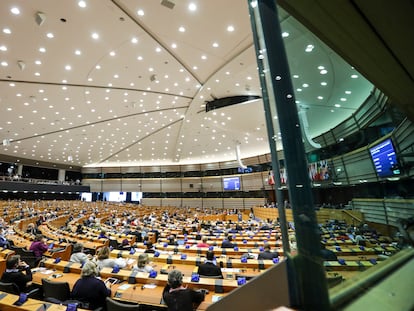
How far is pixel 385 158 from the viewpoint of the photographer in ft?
8.86

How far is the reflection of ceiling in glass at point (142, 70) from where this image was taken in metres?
2.17

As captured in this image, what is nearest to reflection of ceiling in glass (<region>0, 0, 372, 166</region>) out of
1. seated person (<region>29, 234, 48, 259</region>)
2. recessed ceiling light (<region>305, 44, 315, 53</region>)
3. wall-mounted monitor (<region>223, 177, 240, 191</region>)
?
recessed ceiling light (<region>305, 44, 315, 53</region>)

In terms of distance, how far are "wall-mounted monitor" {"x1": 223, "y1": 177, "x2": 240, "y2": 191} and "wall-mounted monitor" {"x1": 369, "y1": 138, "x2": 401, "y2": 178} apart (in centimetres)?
2472

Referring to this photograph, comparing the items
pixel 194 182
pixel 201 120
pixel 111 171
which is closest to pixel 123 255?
pixel 201 120

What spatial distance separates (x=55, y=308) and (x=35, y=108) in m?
13.3

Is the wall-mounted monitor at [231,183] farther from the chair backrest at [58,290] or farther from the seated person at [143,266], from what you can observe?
the chair backrest at [58,290]

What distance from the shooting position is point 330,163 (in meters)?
1.78

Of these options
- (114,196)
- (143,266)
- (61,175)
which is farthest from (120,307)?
(61,175)

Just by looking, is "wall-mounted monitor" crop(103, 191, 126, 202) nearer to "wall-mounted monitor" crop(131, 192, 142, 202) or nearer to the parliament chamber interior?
"wall-mounted monitor" crop(131, 192, 142, 202)

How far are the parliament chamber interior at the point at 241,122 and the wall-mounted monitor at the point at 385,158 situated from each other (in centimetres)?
2

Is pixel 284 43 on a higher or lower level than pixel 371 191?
higher

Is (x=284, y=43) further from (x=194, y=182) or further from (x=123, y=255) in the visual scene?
(x=194, y=182)

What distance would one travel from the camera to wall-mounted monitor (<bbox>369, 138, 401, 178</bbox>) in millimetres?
2600

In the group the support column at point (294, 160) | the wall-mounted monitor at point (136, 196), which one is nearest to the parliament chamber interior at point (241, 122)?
the support column at point (294, 160)
